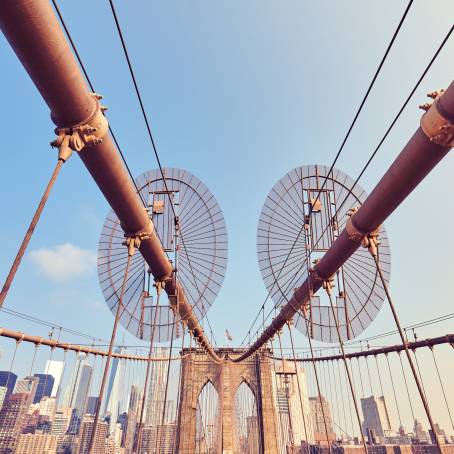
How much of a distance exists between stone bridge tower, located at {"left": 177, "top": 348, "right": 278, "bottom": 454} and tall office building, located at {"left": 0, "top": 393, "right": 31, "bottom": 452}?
3717 inches

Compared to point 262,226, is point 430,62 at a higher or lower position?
lower

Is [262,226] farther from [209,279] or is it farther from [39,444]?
[39,444]

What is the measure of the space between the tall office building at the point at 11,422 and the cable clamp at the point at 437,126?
13251cm

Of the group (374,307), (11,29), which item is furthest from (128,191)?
(374,307)

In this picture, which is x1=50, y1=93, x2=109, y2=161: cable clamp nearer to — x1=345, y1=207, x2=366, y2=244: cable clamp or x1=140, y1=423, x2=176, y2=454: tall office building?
x1=345, y1=207, x2=366, y2=244: cable clamp

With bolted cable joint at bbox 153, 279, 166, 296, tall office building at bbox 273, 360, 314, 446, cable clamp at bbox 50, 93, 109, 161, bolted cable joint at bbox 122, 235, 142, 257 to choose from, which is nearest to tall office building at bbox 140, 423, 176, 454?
bolted cable joint at bbox 153, 279, 166, 296

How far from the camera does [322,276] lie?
11547 millimetres

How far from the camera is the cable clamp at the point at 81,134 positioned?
5.16 metres

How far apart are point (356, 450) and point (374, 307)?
101845 mm

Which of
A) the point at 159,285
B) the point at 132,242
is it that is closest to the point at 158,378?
the point at 159,285

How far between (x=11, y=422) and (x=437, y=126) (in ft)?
471

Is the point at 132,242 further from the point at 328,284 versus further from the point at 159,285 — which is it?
the point at 328,284

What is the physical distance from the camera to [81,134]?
531 centimetres

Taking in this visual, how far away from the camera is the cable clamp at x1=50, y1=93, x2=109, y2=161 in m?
5.16
